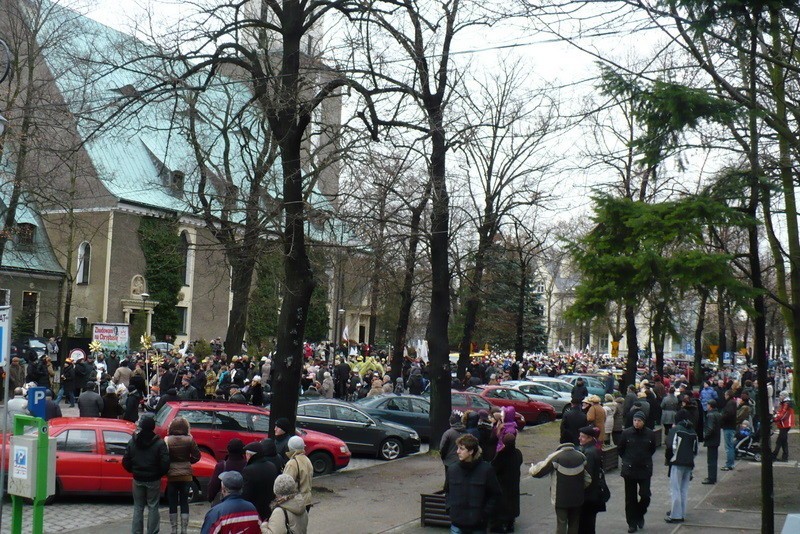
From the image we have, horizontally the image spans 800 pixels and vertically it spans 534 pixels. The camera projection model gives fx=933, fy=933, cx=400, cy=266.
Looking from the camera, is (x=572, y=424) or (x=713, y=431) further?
(x=713, y=431)

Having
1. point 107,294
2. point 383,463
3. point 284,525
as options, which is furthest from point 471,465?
point 107,294

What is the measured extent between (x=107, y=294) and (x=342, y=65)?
130 ft

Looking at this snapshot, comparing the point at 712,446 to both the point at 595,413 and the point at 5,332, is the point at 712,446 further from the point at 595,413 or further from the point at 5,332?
the point at 5,332

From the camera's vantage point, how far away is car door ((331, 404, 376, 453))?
73.0 ft

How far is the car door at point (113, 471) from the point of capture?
1480 cm

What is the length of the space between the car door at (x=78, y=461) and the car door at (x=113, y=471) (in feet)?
0.25

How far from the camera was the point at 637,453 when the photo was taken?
44.7 ft

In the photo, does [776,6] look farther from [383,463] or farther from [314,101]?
[383,463]

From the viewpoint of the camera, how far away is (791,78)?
14.1 metres

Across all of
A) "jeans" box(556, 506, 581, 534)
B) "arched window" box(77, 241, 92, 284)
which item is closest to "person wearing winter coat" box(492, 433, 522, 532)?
"jeans" box(556, 506, 581, 534)

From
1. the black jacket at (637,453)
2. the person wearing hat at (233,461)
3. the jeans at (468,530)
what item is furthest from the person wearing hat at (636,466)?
the person wearing hat at (233,461)

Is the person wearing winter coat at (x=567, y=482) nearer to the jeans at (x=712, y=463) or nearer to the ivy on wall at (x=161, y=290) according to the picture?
the jeans at (x=712, y=463)

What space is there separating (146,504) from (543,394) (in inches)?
974

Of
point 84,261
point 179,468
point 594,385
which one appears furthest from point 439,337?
point 84,261
